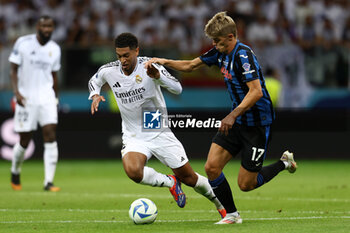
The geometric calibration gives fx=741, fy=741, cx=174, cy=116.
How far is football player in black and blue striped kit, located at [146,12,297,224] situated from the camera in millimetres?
7547

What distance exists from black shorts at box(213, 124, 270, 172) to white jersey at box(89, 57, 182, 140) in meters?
0.96

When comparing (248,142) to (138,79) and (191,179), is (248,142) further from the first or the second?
(138,79)

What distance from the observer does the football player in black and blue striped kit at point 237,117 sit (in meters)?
7.55

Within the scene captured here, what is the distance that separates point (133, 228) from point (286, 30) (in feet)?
36.6

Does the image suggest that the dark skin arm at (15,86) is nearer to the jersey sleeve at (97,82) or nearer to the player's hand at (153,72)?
the jersey sleeve at (97,82)

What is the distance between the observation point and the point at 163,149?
8.37 meters

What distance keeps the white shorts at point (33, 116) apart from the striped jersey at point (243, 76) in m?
4.44

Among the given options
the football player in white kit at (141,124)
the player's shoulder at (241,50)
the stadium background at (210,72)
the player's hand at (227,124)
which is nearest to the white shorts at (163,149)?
the football player in white kit at (141,124)

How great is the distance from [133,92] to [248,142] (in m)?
1.47

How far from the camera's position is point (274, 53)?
16578 mm

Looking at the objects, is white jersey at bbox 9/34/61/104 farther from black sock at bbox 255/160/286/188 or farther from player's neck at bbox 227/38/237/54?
player's neck at bbox 227/38/237/54

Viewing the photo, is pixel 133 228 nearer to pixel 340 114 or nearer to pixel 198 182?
pixel 198 182

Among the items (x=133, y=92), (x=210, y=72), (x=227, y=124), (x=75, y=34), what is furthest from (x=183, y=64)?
(x=75, y=34)

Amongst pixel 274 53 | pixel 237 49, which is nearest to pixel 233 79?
pixel 237 49
